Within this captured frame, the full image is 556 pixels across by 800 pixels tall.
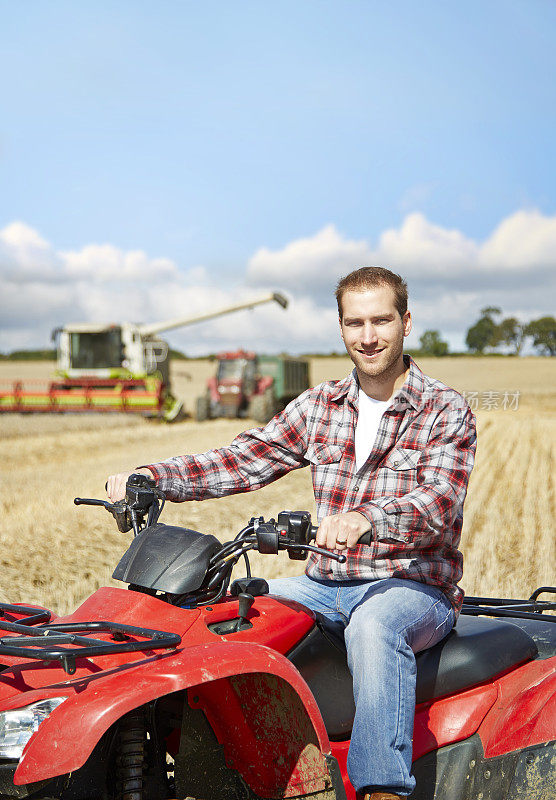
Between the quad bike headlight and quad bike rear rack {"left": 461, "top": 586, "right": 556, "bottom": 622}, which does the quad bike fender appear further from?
quad bike rear rack {"left": 461, "top": 586, "right": 556, "bottom": 622}

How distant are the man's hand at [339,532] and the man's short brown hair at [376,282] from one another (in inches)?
36.1

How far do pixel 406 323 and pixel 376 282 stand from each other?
8.7 inches

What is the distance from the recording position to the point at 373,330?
2943 mm

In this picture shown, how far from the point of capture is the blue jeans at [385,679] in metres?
2.42

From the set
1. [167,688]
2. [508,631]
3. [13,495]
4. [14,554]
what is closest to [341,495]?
[508,631]

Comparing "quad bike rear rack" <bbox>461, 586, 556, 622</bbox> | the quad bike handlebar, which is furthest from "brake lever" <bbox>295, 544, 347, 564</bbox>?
"quad bike rear rack" <bbox>461, 586, 556, 622</bbox>

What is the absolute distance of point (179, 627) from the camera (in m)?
2.32

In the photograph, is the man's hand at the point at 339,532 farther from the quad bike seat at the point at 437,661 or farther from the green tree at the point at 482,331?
the green tree at the point at 482,331

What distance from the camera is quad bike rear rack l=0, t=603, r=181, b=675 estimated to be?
1.98 metres

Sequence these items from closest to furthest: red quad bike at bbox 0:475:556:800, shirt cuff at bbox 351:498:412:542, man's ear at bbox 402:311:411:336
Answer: red quad bike at bbox 0:475:556:800 → shirt cuff at bbox 351:498:412:542 → man's ear at bbox 402:311:411:336

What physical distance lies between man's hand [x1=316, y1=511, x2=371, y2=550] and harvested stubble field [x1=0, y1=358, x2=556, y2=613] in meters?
3.43

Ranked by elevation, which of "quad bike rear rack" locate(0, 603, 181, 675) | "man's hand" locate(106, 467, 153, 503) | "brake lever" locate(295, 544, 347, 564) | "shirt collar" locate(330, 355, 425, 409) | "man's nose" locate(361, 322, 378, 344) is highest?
"man's nose" locate(361, 322, 378, 344)

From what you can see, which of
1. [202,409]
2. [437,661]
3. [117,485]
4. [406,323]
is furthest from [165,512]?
[202,409]

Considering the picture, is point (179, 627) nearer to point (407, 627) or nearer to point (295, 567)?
point (407, 627)
